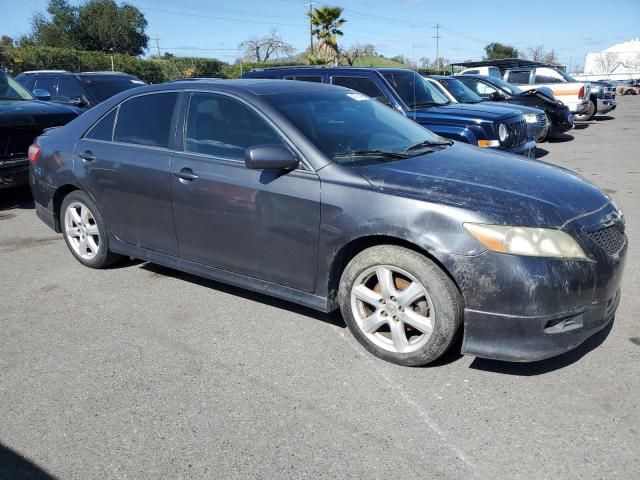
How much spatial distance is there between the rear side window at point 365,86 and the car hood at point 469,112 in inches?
21.2

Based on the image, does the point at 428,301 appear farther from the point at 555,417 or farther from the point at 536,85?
the point at 536,85

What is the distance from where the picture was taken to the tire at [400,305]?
3229 millimetres

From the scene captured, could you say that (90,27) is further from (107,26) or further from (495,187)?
(495,187)

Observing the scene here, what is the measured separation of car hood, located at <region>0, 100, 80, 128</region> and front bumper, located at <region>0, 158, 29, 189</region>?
0.49m

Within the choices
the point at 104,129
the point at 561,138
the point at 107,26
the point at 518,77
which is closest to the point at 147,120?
the point at 104,129

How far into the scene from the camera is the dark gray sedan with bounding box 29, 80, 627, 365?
3092mm

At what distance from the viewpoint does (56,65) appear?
29266 millimetres

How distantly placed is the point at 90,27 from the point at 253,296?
60790 mm

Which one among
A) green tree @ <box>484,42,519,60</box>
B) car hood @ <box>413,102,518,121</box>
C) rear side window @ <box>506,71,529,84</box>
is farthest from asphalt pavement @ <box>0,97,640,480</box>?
green tree @ <box>484,42,519,60</box>

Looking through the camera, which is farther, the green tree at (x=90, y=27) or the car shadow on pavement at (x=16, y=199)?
the green tree at (x=90, y=27)

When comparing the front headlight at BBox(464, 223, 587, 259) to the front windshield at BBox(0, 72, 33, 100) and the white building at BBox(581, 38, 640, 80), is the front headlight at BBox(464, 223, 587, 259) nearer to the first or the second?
the front windshield at BBox(0, 72, 33, 100)

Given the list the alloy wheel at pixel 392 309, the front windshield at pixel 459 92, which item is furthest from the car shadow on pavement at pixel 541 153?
the alloy wheel at pixel 392 309

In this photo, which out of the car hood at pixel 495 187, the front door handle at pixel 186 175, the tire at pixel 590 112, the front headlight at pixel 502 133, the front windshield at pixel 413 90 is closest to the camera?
the car hood at pixel 495 187

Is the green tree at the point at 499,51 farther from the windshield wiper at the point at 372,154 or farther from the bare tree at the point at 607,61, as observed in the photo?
the windshield wiper at the point at 372,154
